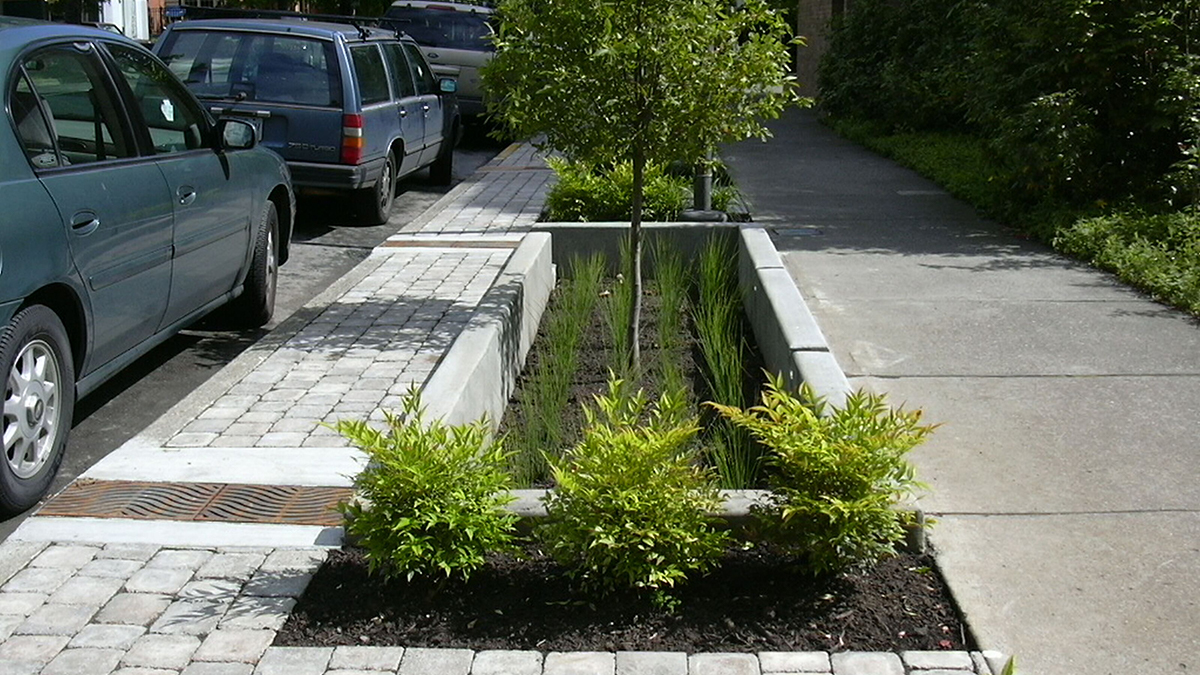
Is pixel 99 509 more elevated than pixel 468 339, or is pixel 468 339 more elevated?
pixel 468 339

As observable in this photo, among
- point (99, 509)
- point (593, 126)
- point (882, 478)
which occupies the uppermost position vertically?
point (593, 126)

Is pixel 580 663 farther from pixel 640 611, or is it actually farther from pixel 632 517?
pixel 632 517

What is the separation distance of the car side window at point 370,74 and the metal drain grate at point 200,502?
280 inches

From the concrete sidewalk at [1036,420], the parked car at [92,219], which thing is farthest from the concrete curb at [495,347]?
the concrete sidewalk at [1036,420]

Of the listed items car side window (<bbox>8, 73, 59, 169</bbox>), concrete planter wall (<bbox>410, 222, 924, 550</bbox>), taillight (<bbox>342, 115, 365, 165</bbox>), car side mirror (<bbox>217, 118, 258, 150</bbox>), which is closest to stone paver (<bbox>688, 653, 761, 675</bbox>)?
concrete planter wall (<bbox>410, 222, 924, 550</bbox>)

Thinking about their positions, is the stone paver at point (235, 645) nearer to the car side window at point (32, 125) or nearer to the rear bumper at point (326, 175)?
the car side window at point (32, 125)

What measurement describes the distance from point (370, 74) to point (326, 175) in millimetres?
1289

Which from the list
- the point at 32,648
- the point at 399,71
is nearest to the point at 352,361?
the point at 32,648

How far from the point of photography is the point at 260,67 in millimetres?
11789

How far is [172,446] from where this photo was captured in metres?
6.16

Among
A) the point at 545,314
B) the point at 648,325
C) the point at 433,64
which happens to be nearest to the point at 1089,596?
the point at 648,325

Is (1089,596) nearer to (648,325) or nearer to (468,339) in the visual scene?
(468,339)

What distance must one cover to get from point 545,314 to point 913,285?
2.68 metres

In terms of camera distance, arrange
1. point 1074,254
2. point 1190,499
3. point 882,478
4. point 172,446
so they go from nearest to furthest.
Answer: point 882,478 < point 1190,499 < point 172,446 < point 1074,254
